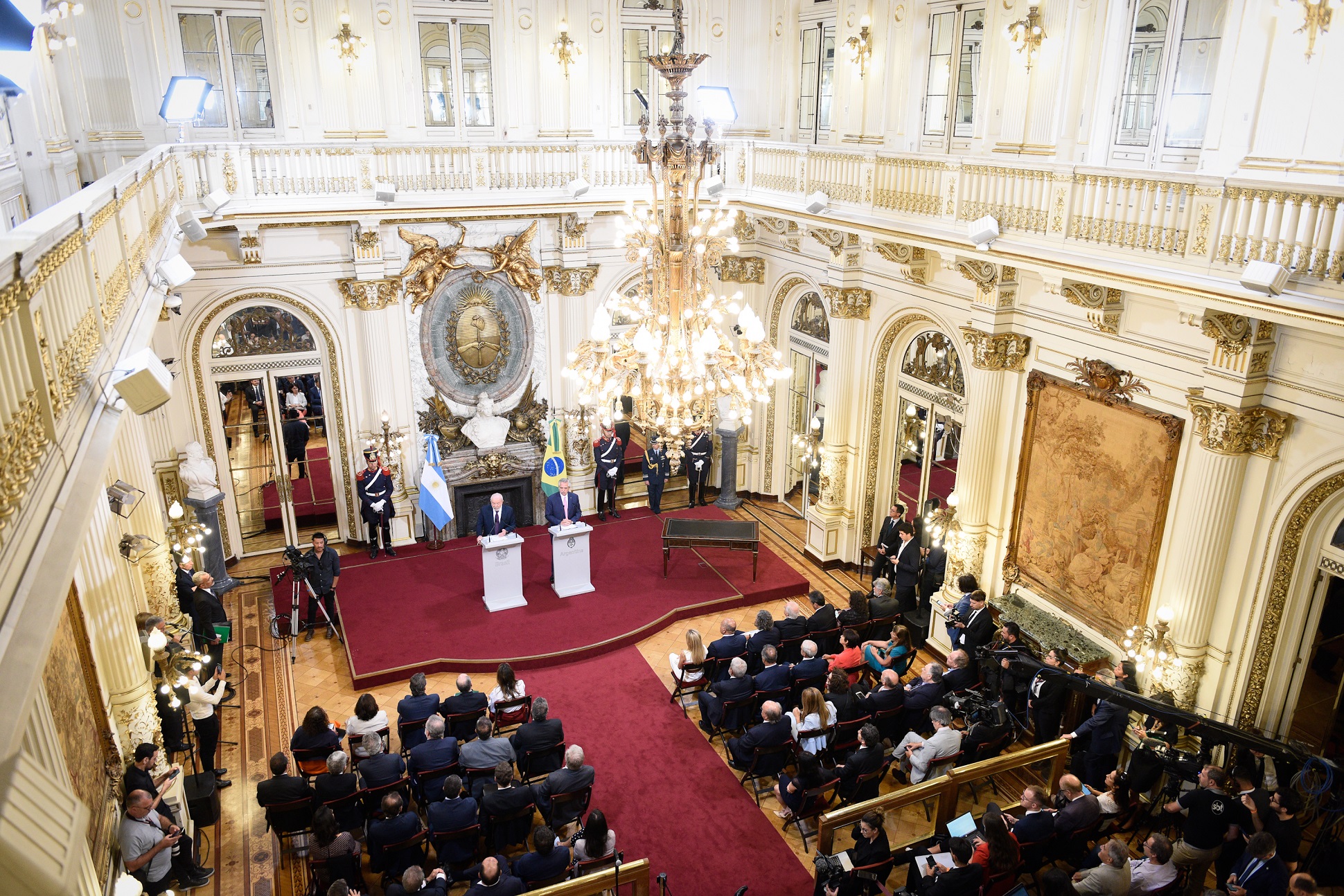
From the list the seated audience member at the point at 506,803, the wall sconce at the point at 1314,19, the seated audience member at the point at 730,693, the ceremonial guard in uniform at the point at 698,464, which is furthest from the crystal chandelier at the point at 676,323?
the ceremonial guard in uniform at the point at 698,464

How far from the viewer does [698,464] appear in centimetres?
1472

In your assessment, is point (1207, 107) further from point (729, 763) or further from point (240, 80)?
point (240, 80)

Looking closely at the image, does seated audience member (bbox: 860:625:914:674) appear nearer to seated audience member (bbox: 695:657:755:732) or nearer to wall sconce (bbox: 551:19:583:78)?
seated audience member (bbox: 695:657:755:732)

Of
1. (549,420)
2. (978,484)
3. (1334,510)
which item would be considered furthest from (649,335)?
(549,420)

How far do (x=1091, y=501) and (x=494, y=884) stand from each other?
6.51 meters

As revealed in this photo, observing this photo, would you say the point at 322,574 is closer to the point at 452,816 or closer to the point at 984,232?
the point at 452,816

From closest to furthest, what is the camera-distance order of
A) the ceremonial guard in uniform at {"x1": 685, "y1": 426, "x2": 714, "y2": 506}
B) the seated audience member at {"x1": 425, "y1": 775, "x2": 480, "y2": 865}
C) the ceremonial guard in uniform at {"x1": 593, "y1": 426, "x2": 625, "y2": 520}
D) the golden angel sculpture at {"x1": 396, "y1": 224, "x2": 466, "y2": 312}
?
Answer: the seated audience member at {"x1": 425, "y1": 775, "x2": 480, "y2": 865} → the golden angel sculpture at {"x1": 396, "y1": 224, "x2": 466, "y2": 312} → the ceremonial guard in uniform at {"x1": 593, "y1": 426, "x2": 625, "y2": 520} → the ceremonial guard in uniform at {"x1": 685, "y1": 426, "x2": 714, "y2": 506}

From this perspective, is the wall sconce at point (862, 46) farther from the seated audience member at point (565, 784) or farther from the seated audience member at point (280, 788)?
the seated audience member at point (280, 788)

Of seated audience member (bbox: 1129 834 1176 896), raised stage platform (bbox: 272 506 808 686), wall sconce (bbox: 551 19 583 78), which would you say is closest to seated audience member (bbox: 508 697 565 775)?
raised stage platform (bbox: 272 506 808 686)

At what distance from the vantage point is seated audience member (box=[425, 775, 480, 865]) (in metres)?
7.10

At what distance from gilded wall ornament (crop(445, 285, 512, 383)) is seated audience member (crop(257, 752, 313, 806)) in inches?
286

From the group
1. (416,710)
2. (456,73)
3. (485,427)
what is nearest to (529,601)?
(485,427)

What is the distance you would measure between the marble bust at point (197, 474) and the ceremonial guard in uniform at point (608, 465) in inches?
204

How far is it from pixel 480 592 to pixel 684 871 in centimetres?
544
